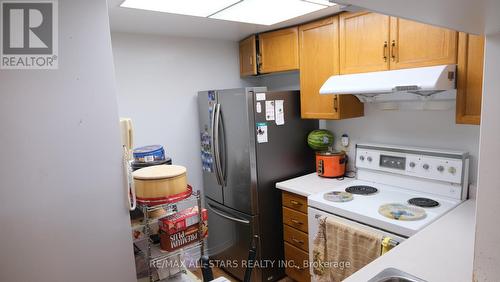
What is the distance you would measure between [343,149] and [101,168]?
2.06 meters

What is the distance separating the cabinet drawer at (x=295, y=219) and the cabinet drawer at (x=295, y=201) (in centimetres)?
3

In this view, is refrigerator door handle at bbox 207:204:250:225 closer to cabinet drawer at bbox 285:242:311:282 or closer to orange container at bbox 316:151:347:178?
cabinet drawer at bbox 285:242:311:282

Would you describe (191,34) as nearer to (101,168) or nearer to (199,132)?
(199,132)

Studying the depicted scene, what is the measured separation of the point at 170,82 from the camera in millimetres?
2953

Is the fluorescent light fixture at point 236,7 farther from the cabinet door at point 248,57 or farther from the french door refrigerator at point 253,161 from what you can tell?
the cabinet door at point 248,57

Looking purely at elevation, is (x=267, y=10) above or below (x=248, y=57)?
above

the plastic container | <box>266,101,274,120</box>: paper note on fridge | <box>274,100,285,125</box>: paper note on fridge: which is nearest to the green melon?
<box>274,100,285,125</box>: paper note on fridge

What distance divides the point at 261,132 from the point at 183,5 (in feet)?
3.63

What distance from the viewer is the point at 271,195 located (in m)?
2.61

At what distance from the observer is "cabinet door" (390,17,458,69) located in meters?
1.76

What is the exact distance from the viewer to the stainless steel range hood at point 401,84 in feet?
5.54

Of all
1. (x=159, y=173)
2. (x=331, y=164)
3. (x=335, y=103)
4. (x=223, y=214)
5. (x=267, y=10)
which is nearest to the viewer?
(x=159, y=173)

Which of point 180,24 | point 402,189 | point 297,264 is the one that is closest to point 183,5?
point 180,24
